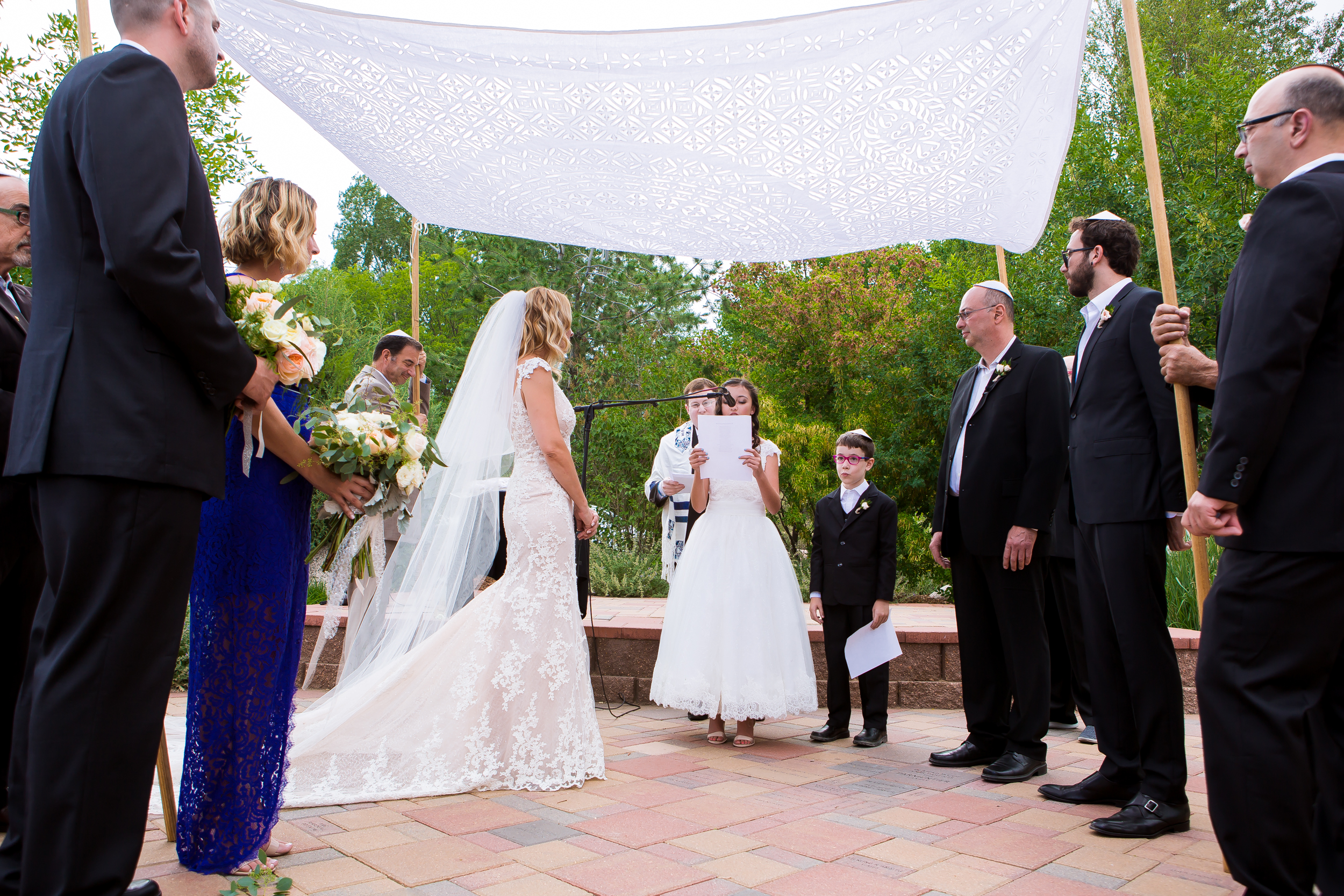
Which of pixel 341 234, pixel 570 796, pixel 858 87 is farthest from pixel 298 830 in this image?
pixel 341 234

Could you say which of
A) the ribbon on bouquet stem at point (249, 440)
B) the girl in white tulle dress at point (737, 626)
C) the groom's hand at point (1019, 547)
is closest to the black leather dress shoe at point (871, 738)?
the girl in white tulle dress at point (737, 626)

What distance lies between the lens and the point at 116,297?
1.82 metres

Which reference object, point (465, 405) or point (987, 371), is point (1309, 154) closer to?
point (987, 371)

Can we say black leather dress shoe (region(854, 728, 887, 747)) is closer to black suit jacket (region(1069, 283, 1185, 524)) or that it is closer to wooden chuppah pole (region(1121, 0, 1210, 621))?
black suit jacket (region(1069, 283, 1185, 524))

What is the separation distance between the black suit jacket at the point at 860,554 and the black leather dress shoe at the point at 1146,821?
1725 mm

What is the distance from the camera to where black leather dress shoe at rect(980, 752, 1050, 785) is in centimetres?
383

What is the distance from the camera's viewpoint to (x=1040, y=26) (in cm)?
329

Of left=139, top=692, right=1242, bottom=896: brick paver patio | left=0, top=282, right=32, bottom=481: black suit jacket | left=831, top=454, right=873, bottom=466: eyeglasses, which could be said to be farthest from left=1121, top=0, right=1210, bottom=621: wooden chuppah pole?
left=0, top=282, right=32, bottom=481: black suit jacket

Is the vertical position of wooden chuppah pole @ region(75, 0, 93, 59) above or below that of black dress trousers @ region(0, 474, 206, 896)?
above

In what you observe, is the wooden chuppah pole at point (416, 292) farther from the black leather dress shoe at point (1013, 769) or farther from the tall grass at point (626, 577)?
the tall grass at point (626, 577)

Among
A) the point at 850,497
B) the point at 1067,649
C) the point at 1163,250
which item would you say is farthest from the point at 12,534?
the point at 1067,649

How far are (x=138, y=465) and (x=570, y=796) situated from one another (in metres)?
2.35

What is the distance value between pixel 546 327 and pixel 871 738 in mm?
2764

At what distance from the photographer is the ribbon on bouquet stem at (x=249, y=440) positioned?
240cm
